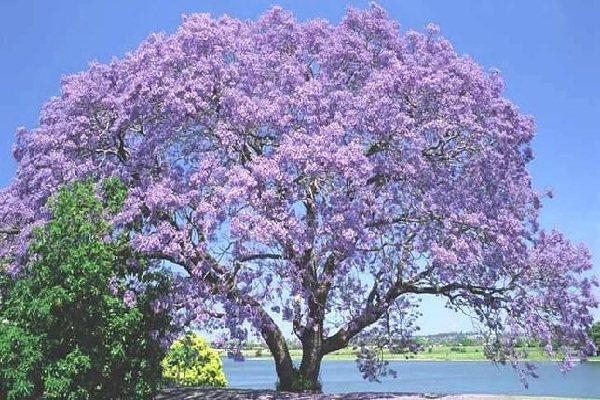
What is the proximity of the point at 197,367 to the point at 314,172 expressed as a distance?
13.2 metres

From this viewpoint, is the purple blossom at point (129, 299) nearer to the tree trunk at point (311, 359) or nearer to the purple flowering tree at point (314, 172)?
the purple flowering tree at point (314, 172)

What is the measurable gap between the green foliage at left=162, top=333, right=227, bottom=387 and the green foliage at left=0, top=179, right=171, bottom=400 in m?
9.76

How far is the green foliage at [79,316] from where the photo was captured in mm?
15797

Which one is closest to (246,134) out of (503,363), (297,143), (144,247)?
(297,143)

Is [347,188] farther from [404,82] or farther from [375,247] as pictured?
[404,82]

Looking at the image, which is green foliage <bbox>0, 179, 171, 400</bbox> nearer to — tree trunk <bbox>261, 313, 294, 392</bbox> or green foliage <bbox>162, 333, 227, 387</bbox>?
tree trunk <bbox>261, 313, 294, 392</bbox>

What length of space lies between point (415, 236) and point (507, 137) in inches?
138

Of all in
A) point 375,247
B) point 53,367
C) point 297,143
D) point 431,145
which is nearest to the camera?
point 53,367

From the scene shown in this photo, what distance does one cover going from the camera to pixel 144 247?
16812 mm

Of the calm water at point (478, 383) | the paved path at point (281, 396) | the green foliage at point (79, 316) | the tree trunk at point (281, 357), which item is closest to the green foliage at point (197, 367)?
the calm water at point (478, 383)

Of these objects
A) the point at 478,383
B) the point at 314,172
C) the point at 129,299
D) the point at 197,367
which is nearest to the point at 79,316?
the point at 129,299

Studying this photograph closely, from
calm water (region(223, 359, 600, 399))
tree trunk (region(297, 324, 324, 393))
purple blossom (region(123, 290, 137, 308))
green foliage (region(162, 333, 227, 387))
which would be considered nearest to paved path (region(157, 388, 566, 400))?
tree trunk (region(297, 324, 324, 393))

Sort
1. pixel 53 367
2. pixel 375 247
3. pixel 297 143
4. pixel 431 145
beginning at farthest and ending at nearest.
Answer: pixel 431 145 → pixel 375 247 → pixel 297 143 → pixel 53 367

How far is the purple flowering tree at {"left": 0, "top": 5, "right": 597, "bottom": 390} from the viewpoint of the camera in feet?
56.0
